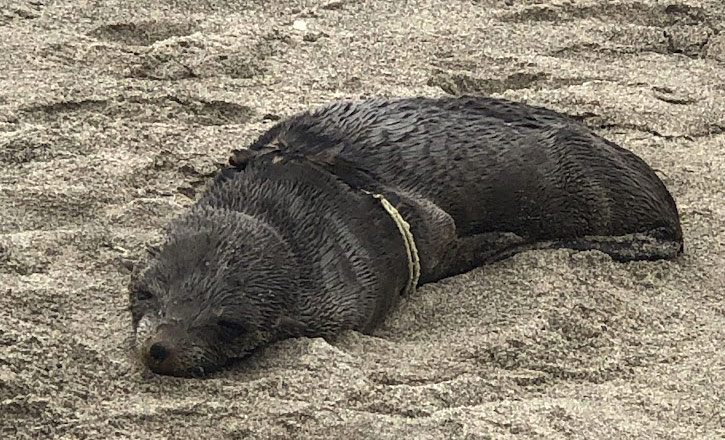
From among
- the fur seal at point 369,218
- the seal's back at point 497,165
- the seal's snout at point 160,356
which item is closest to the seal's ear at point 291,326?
the fur seal at point 369,218

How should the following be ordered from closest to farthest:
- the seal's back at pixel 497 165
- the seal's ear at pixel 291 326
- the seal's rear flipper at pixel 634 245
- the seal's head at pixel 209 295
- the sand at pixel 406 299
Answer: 1. the sand at pixel 406 299
2. the seal's head at pixel 209 295
3. the seal's ear at pixel 291 326
4. the seal's back at pixel 497 165
5. the seal's rear flipper at pixel 634 245

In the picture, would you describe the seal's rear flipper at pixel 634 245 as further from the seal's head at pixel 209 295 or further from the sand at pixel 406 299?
the seal's head at pixel 209 295

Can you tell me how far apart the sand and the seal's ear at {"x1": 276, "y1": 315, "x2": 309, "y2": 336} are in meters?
0.03

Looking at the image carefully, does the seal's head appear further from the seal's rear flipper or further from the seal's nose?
the seal's rear flipper

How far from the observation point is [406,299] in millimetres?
3523

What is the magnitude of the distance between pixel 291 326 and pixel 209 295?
0.22 meters

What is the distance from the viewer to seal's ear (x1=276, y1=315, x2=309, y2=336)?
124 inches

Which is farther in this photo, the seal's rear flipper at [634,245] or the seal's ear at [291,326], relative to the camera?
the seal's rear flipper at [634,245]

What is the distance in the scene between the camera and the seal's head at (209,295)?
3033 millimetres

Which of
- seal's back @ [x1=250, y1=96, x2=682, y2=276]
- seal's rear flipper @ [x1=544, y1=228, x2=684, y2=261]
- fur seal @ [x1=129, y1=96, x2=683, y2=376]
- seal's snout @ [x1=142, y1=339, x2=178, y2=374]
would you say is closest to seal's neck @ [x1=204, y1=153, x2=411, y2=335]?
fur seal @ [x1=129, y1=96, x2=683, y2=376]

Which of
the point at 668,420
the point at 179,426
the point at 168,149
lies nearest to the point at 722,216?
the point at 668,420

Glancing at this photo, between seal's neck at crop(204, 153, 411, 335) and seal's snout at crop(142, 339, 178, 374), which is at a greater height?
seal's neck at crop(204, 153, 411, 335)

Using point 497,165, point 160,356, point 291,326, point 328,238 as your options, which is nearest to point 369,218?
point 328,238

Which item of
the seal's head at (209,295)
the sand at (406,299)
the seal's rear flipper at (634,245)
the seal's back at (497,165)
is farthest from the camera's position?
the seal's rear flipper at (634,245)
